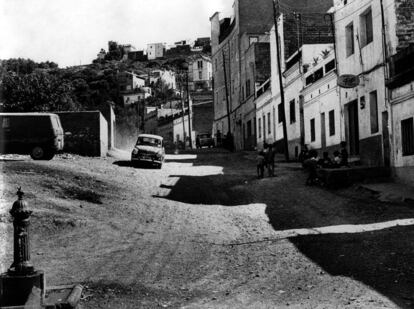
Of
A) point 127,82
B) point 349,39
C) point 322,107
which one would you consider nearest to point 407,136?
point 349,39

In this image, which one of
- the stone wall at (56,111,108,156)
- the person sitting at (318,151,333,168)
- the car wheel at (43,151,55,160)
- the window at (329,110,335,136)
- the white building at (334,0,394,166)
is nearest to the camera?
the white building at (334,0,394,166)

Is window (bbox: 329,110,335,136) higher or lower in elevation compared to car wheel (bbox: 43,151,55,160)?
higher

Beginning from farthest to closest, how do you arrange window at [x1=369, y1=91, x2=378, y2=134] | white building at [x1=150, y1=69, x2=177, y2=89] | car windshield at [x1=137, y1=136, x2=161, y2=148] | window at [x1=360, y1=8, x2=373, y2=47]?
1. white building at [x1=150, y1=69, x2=177, y2=89]
2. car windshield at [x1=137, y1=136, x2=161, y2=148]
3. window at [x1=360, y1=8, x2=373, y2=47]
4. window at [x1=369, y1=91, x2=378, y2=134]

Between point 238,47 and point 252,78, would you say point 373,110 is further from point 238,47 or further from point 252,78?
point 238,47

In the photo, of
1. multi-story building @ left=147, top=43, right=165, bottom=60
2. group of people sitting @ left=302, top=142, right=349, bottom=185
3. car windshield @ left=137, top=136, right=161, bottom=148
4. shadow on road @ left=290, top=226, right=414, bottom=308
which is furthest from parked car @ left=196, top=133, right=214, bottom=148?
multi-story building @ left=147, top=43, right=165, bottom=60

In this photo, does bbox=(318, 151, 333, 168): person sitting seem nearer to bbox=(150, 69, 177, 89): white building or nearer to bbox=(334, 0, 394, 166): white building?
bbox=(334, 0, 394, 166): white building

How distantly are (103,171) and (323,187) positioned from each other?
8.68 m

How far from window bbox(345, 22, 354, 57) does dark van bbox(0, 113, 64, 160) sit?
495 inches

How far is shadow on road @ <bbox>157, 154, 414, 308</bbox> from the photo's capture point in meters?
9.66

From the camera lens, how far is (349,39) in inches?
949

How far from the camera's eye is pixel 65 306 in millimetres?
6598

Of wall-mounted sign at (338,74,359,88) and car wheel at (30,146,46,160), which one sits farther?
car wheel at (30,146,46,160)

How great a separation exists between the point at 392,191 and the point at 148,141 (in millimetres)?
14607

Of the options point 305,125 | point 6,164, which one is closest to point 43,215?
point 6,164
